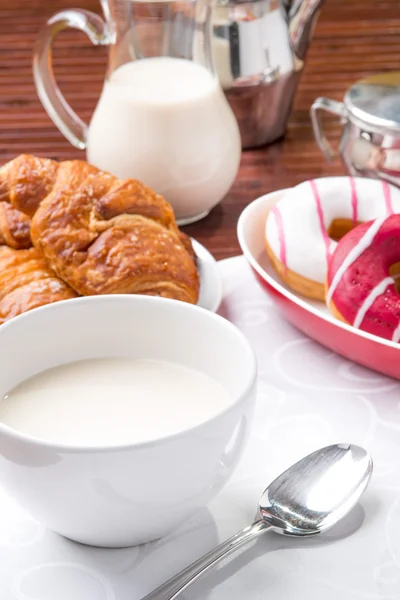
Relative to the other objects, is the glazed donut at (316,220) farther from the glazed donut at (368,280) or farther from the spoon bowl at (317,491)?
the spoon bowl at (317,491)

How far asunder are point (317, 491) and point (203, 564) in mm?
98

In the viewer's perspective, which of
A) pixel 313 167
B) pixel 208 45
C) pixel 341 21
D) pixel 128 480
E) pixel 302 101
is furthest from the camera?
pixel 341 21

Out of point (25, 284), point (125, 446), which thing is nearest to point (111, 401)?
point (125, 446)

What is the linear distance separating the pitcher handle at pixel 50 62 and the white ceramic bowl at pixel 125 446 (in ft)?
1.75

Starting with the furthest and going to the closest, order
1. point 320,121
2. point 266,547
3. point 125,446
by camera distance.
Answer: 1. point 320,121
2. point 266,547
3. point 125,446

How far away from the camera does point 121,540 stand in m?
0.54

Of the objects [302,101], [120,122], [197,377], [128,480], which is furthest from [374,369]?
[302,101]

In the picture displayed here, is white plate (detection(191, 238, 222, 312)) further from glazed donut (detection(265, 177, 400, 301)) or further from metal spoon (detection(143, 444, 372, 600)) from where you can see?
metal spoon (detection(143, 444, 372, 600))

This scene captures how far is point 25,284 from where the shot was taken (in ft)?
2.55

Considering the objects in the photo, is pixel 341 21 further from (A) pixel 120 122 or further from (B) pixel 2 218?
(B) pixel 2 218

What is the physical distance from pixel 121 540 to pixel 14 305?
29cm

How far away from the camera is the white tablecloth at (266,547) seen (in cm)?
54

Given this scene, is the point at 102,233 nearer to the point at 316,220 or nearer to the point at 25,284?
the point at 25,284

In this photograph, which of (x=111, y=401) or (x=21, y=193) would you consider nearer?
(x=111, y=401)
